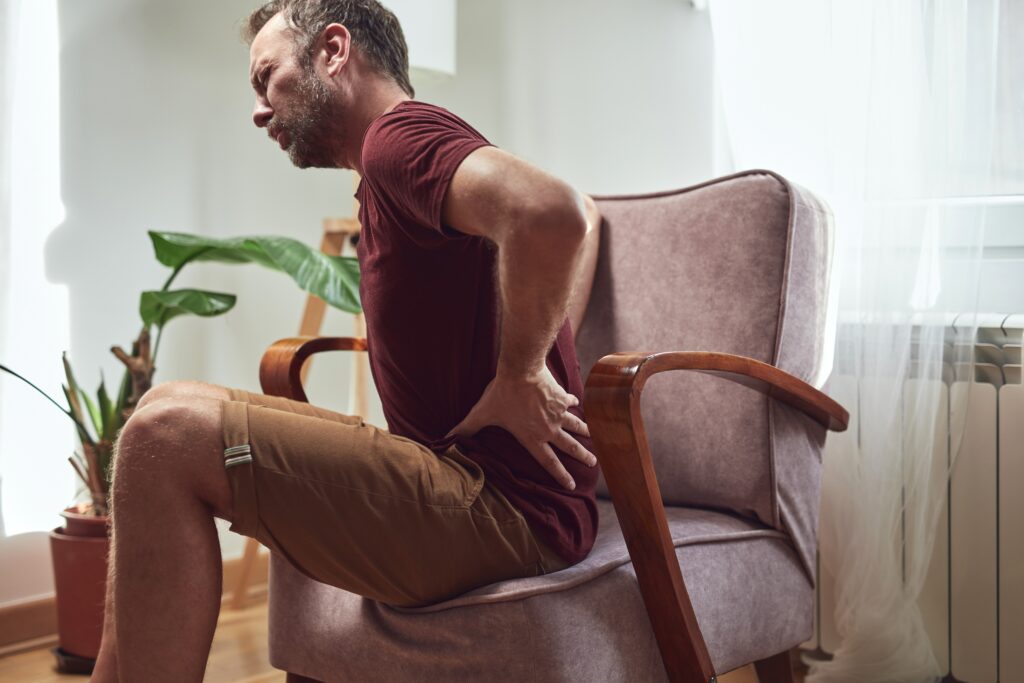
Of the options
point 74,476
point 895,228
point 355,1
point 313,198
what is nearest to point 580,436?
point 355,1

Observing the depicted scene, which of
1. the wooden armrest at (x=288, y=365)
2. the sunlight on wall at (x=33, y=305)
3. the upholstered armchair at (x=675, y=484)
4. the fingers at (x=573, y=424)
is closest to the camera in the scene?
the upholstered armchair at (x=675, y=484)

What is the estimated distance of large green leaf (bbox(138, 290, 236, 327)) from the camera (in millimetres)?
1889

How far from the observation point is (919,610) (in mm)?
1655

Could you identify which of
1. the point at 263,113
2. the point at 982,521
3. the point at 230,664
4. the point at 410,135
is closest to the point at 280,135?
the point at 263,113

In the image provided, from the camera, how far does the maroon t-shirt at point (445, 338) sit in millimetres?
1140

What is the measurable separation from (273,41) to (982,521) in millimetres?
1360

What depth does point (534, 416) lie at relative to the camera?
1152 mm

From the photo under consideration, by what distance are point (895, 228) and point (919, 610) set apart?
67 cm

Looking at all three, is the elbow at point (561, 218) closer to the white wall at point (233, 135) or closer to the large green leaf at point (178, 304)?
the large green leaf at point (178, 304)

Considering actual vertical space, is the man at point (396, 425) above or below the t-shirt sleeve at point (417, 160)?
below

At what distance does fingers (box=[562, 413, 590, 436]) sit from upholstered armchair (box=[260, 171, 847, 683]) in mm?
86

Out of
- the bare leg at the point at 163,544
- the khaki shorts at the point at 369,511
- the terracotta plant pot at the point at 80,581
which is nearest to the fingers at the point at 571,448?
the khaki shorts at the point at 369,511

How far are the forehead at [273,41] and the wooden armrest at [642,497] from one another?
0.65m

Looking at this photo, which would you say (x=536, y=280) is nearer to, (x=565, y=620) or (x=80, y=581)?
(x=565, y=620)
